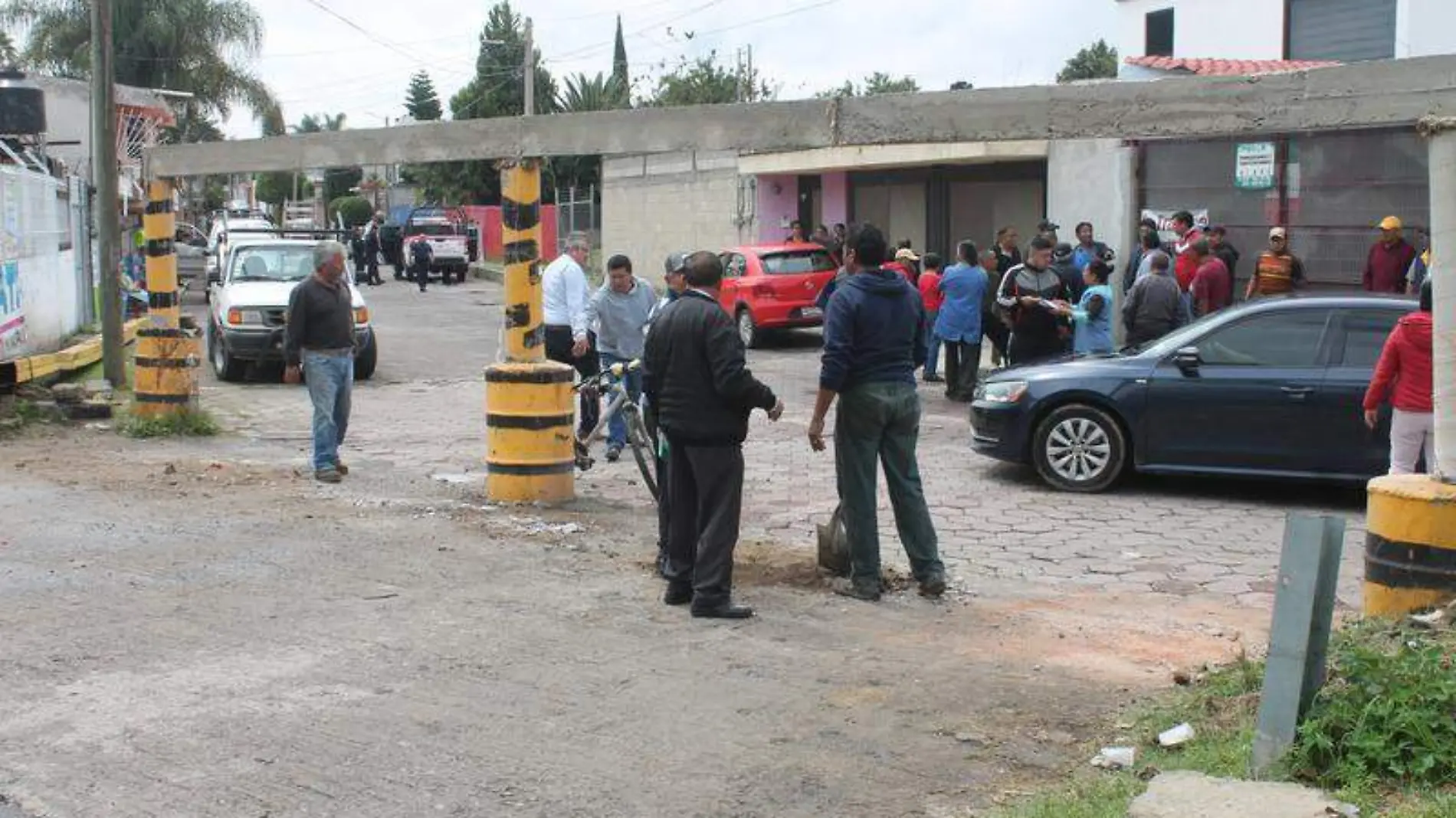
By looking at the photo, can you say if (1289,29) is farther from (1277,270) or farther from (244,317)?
(244,317)

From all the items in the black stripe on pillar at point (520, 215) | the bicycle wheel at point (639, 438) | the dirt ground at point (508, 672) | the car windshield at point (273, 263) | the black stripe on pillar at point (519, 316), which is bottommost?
the dirt ground at point (508, 672)

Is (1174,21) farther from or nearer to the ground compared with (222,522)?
farther from the ground

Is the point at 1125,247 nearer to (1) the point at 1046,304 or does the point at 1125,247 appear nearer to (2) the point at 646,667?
(1) the point at 1046,304

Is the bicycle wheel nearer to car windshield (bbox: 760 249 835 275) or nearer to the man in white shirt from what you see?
the man in white shirt

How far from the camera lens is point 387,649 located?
22.4 ft

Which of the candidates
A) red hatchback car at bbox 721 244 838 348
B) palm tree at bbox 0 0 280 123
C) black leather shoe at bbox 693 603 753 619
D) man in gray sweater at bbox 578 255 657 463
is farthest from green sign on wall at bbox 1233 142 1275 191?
palm tree at bbox 0 0 280 123

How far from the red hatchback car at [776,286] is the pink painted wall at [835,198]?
22.2ft

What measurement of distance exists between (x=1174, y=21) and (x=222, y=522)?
2475cm

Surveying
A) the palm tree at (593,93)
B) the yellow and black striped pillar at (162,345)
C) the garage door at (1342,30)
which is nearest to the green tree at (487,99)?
the palm tree at (593,93)

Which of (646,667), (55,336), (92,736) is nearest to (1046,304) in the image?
(646,667)

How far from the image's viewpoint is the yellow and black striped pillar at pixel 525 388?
10.1 m

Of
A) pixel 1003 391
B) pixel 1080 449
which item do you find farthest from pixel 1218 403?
pixel 1003 391

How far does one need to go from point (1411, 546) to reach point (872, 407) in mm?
2515

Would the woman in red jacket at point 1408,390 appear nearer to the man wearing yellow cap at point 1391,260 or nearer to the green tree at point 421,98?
the man wearing yellow cap at point 1391,260
